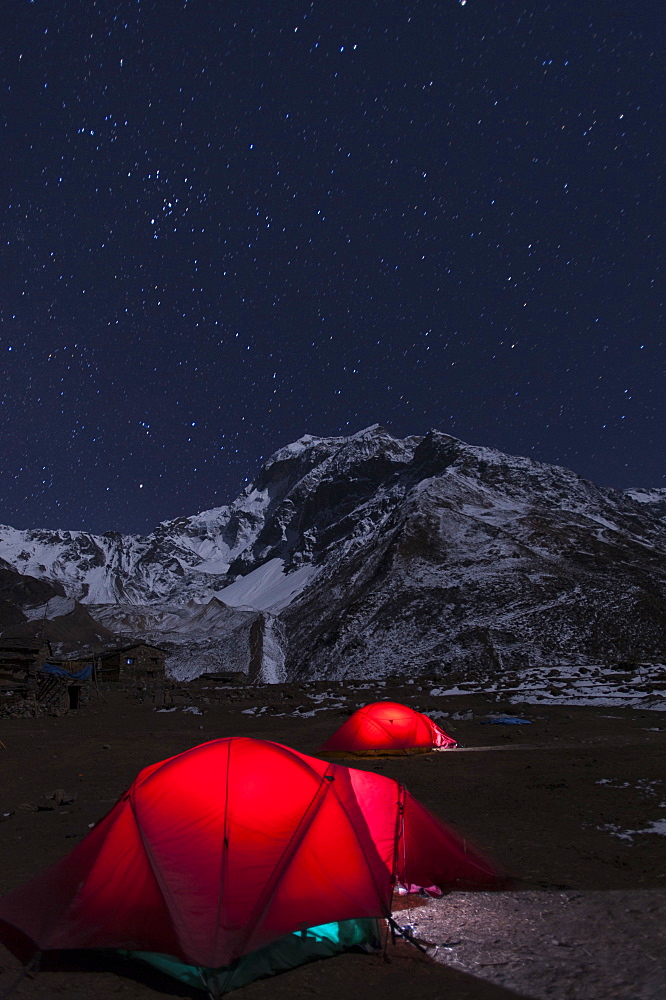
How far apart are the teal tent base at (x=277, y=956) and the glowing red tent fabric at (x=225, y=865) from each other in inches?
3.9

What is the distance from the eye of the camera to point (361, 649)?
176 ft

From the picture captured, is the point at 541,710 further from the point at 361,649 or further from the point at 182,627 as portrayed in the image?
the point at 182,627

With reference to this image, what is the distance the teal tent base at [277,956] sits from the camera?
4152 mm

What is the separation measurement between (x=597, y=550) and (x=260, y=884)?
217ft

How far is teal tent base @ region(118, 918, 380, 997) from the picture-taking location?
13.6 feet

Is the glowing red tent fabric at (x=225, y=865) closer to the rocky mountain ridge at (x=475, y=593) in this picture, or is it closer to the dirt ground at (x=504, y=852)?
the dirt ground at (x=504, y=852)

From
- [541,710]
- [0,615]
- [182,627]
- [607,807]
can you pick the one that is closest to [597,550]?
[541,710]

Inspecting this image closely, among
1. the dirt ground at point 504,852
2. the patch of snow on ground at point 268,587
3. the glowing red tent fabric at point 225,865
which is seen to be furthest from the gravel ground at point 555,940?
the patch of snow on ground at point 268,587

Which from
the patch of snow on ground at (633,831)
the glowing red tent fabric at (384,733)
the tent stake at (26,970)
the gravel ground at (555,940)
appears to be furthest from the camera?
the glowing red tent fabric at (384,733)

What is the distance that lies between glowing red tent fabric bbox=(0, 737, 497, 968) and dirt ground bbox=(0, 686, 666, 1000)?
31 cm

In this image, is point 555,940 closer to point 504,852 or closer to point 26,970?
point 504,852

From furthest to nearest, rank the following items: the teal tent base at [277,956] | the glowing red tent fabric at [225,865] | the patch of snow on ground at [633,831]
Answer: the patch of snow on ground at [633,831] → the glowing red tent fabric at [225,865] → the teal tent base at [277,956]

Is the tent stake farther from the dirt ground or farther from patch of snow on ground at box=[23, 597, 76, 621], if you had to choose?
patch of snow on ground at box=[23, 597, 76, 621]

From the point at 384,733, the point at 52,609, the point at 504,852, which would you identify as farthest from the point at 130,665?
the point at 52,609
